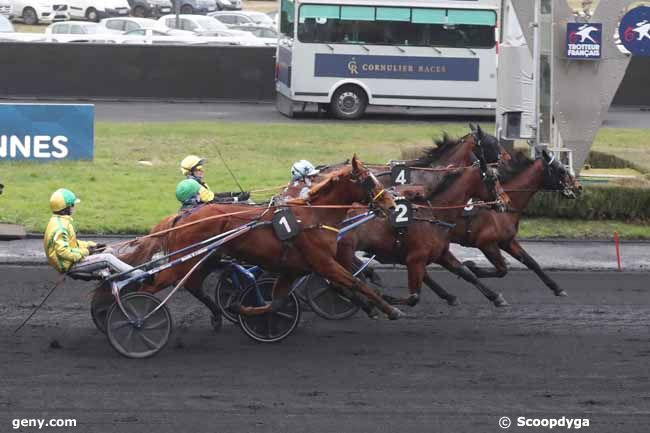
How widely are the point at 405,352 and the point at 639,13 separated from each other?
788 centimetres

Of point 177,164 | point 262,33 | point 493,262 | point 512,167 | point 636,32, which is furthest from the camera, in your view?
point 262,33

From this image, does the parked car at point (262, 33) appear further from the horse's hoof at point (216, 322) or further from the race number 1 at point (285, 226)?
the race number 1 at point (285, 226)

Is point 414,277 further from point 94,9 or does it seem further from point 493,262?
point 94,9

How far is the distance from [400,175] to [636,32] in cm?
596

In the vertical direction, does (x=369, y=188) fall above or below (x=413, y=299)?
above

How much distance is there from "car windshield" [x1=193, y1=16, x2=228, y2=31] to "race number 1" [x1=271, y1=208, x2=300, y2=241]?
1230 inches

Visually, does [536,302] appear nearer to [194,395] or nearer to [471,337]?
[471,337]

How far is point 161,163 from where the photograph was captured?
19516 millimetres

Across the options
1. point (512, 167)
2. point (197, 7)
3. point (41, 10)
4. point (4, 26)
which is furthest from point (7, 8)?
point (512, 167)

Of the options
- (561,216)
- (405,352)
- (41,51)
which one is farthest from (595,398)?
(41,51)

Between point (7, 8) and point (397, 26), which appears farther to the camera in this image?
point (7, 8)

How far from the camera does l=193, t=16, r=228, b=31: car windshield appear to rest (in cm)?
4012

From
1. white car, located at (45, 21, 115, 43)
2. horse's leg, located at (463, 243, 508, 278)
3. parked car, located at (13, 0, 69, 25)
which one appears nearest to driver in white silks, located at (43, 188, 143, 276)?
horse's leg, located at (463, 243, 508, 278)

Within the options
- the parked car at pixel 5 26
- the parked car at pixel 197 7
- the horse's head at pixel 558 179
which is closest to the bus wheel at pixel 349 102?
the horse's head at pixel 558 179
